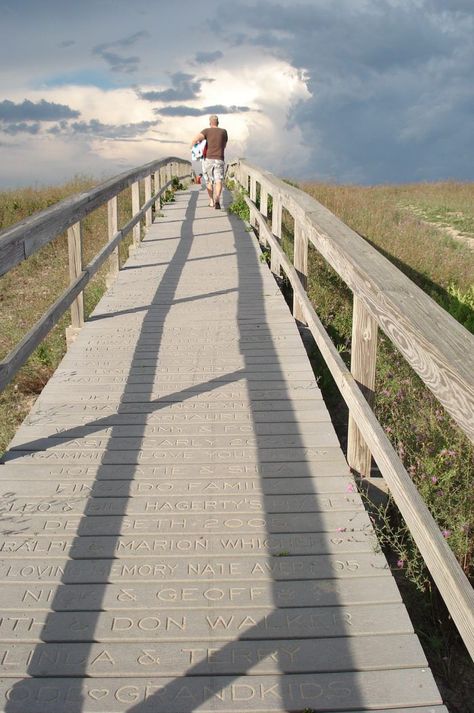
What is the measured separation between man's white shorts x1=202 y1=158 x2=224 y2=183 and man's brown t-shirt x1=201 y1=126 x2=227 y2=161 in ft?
0.27

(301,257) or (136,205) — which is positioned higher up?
(136,205)

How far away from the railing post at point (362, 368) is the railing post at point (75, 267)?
9.80 ft

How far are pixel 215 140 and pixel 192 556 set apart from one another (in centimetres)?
1230

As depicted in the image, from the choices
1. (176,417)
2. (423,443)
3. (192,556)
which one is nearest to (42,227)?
(176,417)

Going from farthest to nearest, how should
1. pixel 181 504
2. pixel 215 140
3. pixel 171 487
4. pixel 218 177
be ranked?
1. pixel 218 177
2. pixel 215 140
3. pixel 171 487
4. pixel 181 504

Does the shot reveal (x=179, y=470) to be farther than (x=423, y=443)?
No

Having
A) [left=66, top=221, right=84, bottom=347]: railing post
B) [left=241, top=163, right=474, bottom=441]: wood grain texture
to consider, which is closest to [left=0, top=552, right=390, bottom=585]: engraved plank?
[left=241, top=163, right=474, bottom=441]: wood grain texture

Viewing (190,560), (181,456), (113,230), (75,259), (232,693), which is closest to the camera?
(232,693)

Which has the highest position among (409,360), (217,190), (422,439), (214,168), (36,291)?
(214,168)

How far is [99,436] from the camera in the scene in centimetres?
430

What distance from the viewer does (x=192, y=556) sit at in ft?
10.2

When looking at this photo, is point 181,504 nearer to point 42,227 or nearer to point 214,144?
point 42,227

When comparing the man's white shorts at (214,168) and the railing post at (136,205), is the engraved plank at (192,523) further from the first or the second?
the man's white shorts at (214,168)

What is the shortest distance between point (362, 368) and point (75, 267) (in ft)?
10.9
